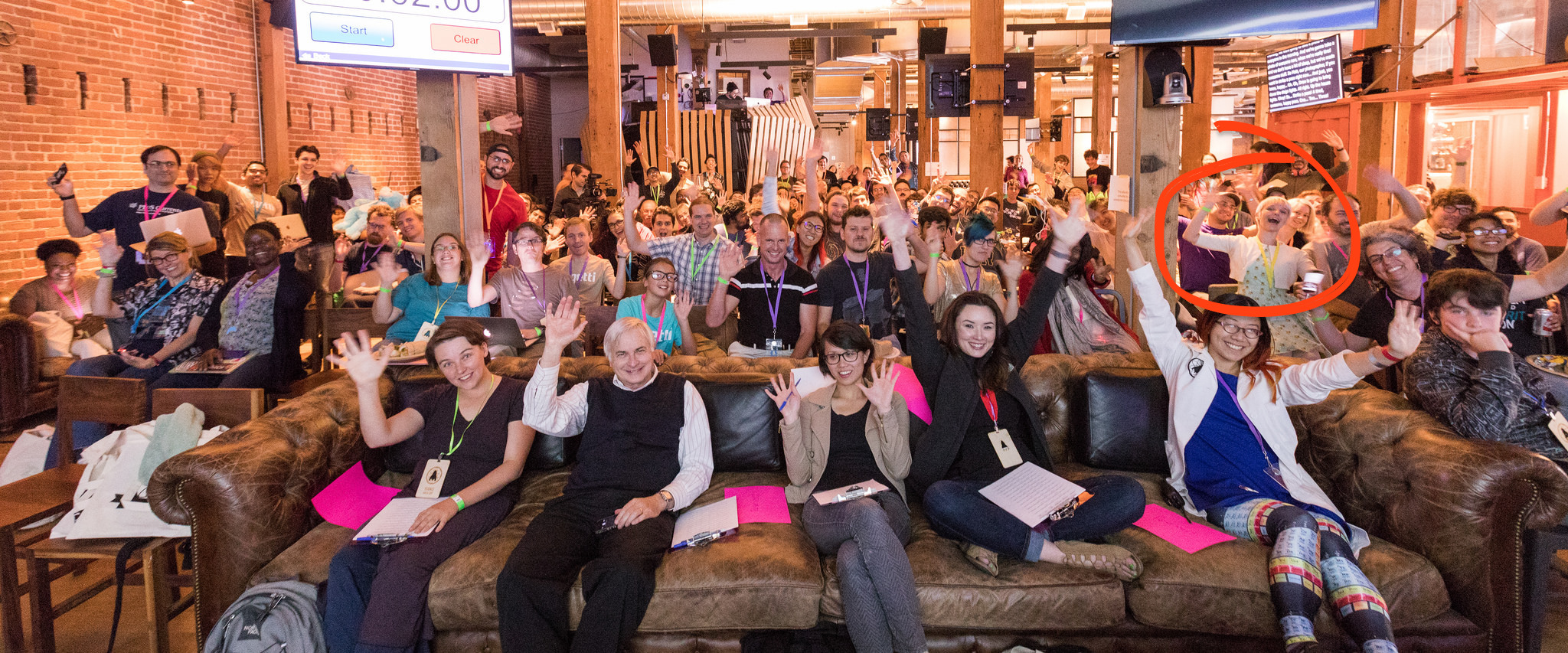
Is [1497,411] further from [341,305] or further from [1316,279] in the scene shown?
[341,305]

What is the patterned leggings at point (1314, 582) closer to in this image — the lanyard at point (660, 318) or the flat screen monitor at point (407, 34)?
the lanyard at point (660, 318)

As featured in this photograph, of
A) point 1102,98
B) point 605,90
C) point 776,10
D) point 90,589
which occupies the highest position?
point 776,10

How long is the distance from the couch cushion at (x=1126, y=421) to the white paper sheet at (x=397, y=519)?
2.26m

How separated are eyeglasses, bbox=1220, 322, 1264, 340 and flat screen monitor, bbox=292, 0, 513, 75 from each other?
327cm

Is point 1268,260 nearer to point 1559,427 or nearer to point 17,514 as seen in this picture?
point 1559,427

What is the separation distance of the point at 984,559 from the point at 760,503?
0.78 m

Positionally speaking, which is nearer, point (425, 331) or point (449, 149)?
point (425, 331)

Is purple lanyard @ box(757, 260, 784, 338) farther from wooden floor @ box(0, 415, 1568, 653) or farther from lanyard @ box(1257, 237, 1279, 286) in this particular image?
wooden floor @ box(0, 415, 1568, 653)

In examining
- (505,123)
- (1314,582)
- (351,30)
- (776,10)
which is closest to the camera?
(1314,582)

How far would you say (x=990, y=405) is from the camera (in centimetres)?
312

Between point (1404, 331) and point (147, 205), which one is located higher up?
point (147, 205)

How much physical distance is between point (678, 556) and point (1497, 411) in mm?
2483

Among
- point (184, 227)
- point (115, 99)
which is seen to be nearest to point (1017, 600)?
point (184, 227)

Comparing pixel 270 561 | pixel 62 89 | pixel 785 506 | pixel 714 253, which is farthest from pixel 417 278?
pixel 62 89
